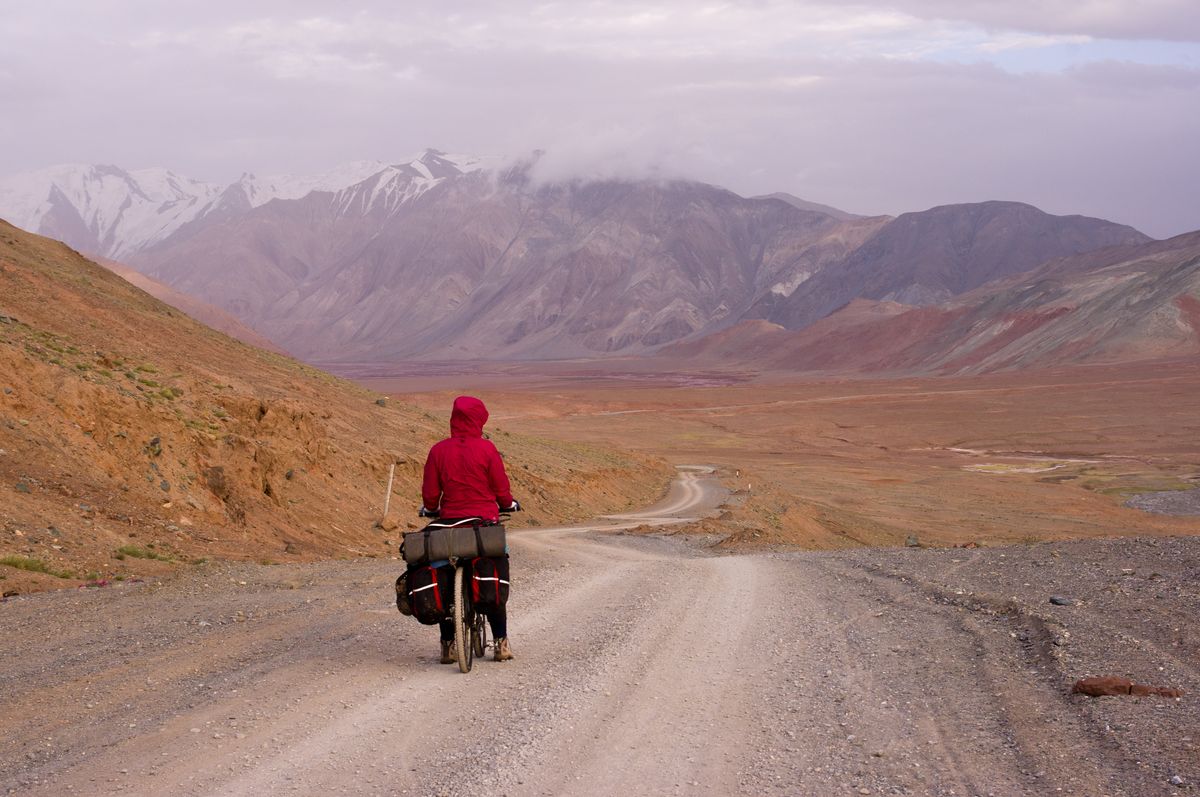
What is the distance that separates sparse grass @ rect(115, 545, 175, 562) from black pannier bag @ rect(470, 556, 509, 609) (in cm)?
900

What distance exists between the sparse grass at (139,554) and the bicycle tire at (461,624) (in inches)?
354

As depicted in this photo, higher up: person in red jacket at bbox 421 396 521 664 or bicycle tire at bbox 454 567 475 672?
person in red jacket at bbox 421 396 521 664

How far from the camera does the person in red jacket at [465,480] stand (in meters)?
8.84

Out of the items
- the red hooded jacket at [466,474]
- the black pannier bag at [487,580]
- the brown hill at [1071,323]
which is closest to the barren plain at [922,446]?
the brown hill at [1071,323]

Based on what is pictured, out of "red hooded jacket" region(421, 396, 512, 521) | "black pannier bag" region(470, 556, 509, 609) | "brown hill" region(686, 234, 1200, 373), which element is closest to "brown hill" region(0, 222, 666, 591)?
"red hooded jacket" region(421, 396, 512, 521)

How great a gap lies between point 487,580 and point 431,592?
45 cm

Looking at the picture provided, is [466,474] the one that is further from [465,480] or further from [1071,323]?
[1071,323]

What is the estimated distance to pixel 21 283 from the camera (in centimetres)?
3022

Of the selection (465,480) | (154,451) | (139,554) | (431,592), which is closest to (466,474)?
(465,480)

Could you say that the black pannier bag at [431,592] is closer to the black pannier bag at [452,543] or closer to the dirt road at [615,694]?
the black pannier bag at [452,543]

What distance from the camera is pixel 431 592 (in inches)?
343

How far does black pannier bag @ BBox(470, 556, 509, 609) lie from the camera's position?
8.84 meters

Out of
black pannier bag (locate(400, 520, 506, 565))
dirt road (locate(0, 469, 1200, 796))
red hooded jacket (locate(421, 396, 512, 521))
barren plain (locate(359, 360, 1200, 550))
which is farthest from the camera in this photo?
barren plain (locate(359, 360, 1200, 550))

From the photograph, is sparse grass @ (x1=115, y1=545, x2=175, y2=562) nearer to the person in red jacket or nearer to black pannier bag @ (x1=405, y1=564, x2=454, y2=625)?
black pannier bag @ (x1=405, y1=564, x2=454, y2=625)
